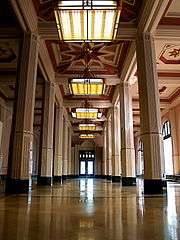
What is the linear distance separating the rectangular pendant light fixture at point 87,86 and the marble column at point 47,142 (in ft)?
8.43

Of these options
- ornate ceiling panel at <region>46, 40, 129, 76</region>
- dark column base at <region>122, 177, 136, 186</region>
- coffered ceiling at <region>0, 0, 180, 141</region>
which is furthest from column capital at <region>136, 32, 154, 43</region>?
dark column base at <region>122, 177, 136, 186</region>

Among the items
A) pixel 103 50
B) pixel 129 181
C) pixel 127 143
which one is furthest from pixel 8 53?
pixel 129 181

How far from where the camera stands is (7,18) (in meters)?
8.14

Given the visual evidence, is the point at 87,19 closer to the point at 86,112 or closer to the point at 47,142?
the point at 47,142

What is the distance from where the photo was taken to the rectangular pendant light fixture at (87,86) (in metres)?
9.50

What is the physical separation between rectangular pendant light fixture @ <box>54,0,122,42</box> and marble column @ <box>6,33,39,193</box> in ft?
6.96

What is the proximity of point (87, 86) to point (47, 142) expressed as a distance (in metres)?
3.89

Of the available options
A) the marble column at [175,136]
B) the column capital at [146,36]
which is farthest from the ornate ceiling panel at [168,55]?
the marble column at [175,136]

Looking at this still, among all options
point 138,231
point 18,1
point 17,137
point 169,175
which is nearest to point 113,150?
point 169,175

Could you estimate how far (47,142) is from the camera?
12.2 metres

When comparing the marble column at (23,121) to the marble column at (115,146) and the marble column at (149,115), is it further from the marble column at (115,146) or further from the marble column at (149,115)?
the marble column at (115,146)

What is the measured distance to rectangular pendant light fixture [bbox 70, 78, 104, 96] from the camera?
31.2 ft

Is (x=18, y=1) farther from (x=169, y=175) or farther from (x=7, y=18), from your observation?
(x=169, y=175)

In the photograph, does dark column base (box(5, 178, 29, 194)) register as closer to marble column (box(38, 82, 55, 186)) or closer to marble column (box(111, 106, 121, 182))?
marble column (box(38, 82, 55, 186))
